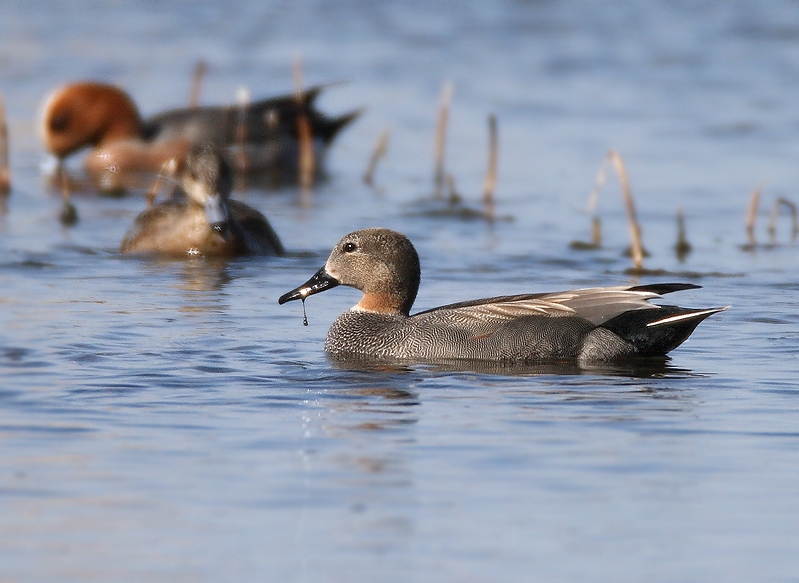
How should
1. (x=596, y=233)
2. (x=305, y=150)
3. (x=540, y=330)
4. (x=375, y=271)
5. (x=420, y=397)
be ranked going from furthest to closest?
(x=305, y=150) → (x=596, y=233) → (x=375, y=271) → (x=540, y=330) → (x=420, y=397)

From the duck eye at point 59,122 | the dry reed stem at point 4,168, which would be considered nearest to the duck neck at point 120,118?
the duck eye at point 59,122

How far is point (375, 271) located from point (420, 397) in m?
1.51

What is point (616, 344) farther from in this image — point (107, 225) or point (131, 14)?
point (131, 14)

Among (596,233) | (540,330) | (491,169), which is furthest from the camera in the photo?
(491,169)

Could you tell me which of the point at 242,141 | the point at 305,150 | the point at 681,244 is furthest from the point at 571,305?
the point at 242,141

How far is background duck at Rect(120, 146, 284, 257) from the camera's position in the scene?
11117 mm

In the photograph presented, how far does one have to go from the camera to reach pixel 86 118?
52.4 ft

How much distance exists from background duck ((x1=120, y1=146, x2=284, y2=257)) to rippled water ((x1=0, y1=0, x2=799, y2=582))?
0.67 feet

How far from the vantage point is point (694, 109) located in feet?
58.4

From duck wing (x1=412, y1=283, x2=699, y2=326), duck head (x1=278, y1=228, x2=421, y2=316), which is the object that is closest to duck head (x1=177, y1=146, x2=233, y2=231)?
duck head (x1=278, y1=228, x2=421, y2=316)

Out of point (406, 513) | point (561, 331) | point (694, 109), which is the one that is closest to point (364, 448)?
point (406, 513)

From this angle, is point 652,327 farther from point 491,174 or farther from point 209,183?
point 491,174

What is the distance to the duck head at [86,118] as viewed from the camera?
51.9 feet

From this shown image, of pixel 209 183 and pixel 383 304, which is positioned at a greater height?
pixel 209 183
